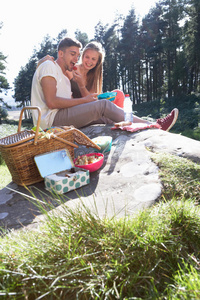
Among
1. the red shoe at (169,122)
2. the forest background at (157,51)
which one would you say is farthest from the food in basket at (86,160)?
the forest background at (157,51)

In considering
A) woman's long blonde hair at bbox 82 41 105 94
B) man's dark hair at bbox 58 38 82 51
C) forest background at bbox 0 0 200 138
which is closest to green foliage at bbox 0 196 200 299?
man's dark hair at bbox 58 38 82 51

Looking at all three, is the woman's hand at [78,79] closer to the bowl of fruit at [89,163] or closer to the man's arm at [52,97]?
the man's arm at [52,97]

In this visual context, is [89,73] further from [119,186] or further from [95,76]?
[119,186]

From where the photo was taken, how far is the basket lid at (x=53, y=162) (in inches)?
110

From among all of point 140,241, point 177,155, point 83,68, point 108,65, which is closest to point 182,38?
point 108,65

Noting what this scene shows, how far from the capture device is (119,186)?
2598 mm

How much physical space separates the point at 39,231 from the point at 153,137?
2598 mm

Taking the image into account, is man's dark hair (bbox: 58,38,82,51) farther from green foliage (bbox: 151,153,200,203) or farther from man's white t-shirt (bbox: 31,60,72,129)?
green foliage (bbox: 151,153,200,203)

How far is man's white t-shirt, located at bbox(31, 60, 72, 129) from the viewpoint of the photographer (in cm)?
377

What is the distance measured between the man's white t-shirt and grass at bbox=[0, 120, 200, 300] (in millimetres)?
2655

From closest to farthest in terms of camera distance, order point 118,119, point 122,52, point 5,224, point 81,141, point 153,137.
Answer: point 5,224
point 81,141
point 153,137
point 118,119
point 122,52

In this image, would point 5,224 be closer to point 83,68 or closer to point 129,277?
point 129,277

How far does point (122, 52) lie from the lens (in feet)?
107

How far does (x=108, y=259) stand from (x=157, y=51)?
3189 cm
